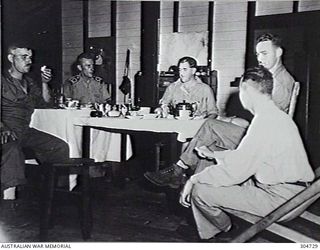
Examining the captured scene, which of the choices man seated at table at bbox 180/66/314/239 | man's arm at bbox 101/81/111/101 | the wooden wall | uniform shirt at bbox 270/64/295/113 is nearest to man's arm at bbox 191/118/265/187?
man seated at table at bbox 180/66/314/239

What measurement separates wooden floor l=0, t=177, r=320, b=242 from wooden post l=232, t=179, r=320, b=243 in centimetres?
3

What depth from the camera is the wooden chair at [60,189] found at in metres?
1.16

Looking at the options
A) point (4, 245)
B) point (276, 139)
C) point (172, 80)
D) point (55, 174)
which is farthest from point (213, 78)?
point (4, 245)

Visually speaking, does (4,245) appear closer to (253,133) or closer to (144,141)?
(144,141)

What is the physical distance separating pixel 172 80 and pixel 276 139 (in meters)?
0.38

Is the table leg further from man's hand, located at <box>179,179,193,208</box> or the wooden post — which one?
the wooden post

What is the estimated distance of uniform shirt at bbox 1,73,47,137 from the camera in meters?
1.20

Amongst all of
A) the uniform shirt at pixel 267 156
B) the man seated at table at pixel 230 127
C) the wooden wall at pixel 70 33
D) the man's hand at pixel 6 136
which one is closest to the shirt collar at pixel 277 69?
the man seated at table at pixel 230 127

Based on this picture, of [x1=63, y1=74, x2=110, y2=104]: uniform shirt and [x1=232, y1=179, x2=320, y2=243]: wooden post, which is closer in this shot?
[x1=232, y1=179, x2=320, y2=243]: wooden post

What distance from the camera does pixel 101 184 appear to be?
1.24 metres

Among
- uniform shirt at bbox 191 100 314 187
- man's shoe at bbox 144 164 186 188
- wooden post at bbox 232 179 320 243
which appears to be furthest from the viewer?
man's shoe at bbox 144 164 186 188

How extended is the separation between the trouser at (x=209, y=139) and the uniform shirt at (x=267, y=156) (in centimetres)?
5

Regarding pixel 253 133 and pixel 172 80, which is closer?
pixel 253 133

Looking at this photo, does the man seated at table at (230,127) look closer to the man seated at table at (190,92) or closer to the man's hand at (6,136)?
the man seated at table at (190,92)
